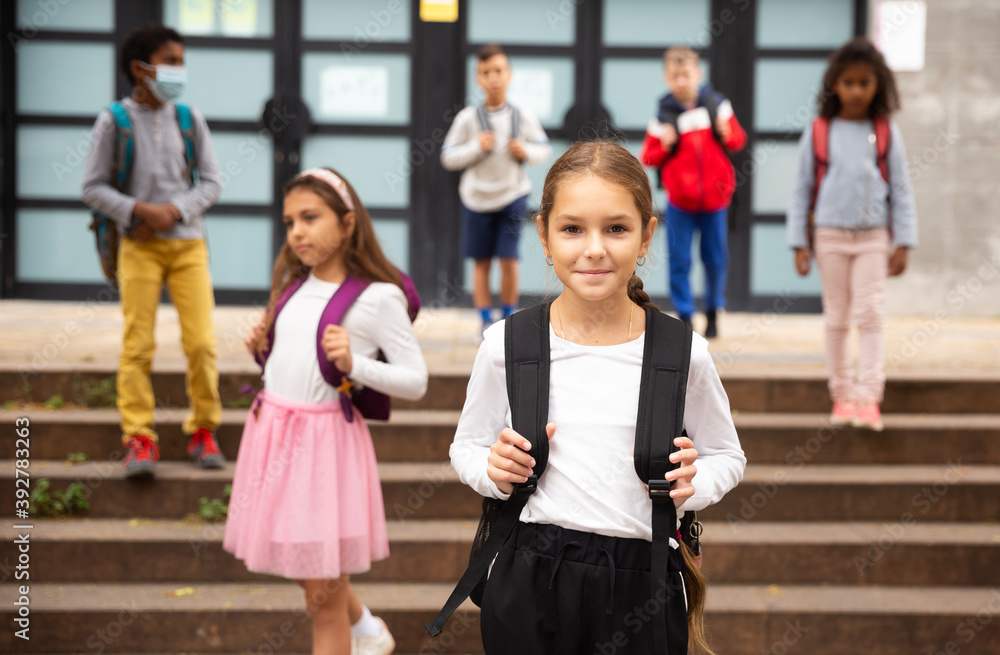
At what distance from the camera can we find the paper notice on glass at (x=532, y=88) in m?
9.61

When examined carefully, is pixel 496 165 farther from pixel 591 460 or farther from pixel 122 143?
pixel 591 460

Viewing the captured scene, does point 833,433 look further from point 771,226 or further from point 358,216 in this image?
point 771,226

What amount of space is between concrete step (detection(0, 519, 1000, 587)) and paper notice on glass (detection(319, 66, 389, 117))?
571 centimetres

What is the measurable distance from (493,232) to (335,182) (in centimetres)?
329

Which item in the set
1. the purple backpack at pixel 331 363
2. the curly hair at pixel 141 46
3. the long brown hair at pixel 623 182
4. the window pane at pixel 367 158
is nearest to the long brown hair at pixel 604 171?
the long brown hair at pixel 623 182

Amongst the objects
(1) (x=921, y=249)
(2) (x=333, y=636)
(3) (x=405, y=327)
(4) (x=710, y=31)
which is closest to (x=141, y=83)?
(3) (x=405, y=327)

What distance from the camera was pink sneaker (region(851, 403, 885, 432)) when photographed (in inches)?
204

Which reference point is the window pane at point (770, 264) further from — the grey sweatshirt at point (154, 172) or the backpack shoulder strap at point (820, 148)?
the grey sweatshirt at point (154, 172)

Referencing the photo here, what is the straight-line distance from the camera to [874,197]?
5191 mm

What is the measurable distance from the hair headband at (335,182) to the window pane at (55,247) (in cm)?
685

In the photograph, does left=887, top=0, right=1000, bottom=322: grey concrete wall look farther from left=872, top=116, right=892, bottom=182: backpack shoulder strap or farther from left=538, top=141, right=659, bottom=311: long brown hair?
left=538, top=141, right=659, bottom=311: long brown hair

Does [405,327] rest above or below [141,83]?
below

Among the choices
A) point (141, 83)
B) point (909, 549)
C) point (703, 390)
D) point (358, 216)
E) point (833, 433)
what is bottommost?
point (909, 549)

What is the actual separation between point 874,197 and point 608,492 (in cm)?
364
